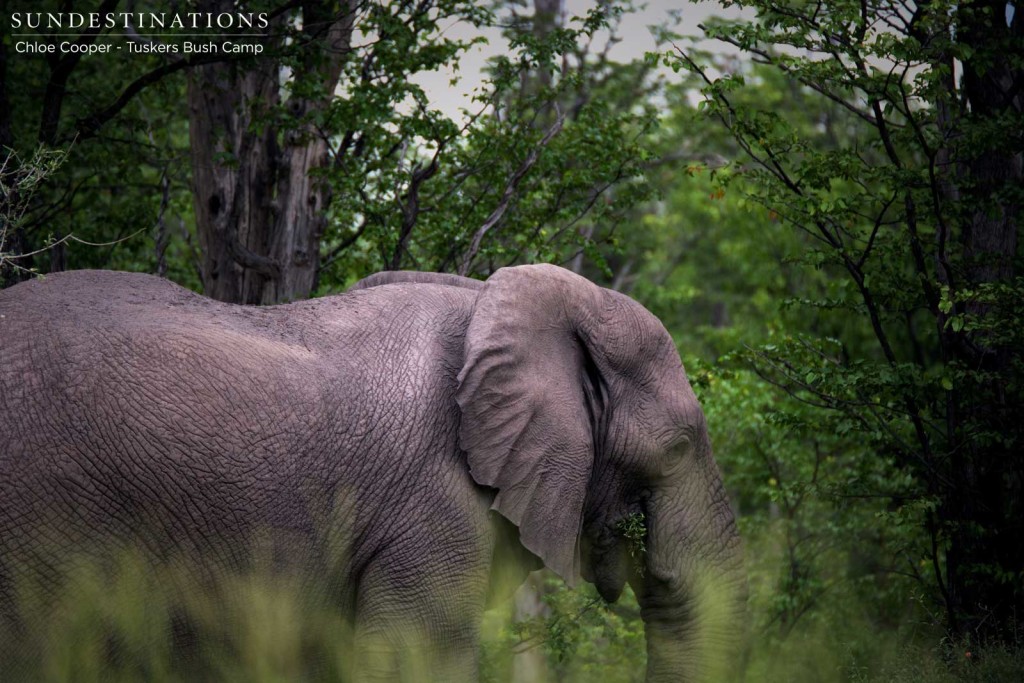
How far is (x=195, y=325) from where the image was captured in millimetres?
5836

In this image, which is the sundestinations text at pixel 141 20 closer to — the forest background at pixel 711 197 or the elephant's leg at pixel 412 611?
the forest background at pixel 711 197

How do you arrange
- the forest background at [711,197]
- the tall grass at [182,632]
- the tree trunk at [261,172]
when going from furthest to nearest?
the tree trunk at [261,172] → the forest background at [711,197] → the tall grass at [182,632]

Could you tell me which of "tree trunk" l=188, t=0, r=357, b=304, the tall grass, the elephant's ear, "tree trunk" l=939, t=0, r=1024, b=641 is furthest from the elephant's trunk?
"tree trunk" l=188, t=0, r=357, b=304

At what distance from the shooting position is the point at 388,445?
595 cm

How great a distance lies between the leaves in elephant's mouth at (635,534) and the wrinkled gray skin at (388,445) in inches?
1.9

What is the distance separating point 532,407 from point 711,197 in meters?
4.74

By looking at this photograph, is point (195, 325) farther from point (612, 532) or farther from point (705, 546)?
point (705, 546)

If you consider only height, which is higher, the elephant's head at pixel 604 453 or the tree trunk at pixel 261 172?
the tree trunk at pixel 261 172

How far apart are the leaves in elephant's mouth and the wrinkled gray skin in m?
0.05

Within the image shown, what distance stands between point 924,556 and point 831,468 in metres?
5.76

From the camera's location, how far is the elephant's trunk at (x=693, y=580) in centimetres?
666

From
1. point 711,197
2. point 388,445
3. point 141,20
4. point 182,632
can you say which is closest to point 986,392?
point 711,197

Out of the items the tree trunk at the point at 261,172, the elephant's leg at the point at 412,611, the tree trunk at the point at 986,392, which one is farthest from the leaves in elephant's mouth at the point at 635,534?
the tree trunk at the point at 261,172

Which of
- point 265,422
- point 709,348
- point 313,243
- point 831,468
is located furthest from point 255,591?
point 709,348
